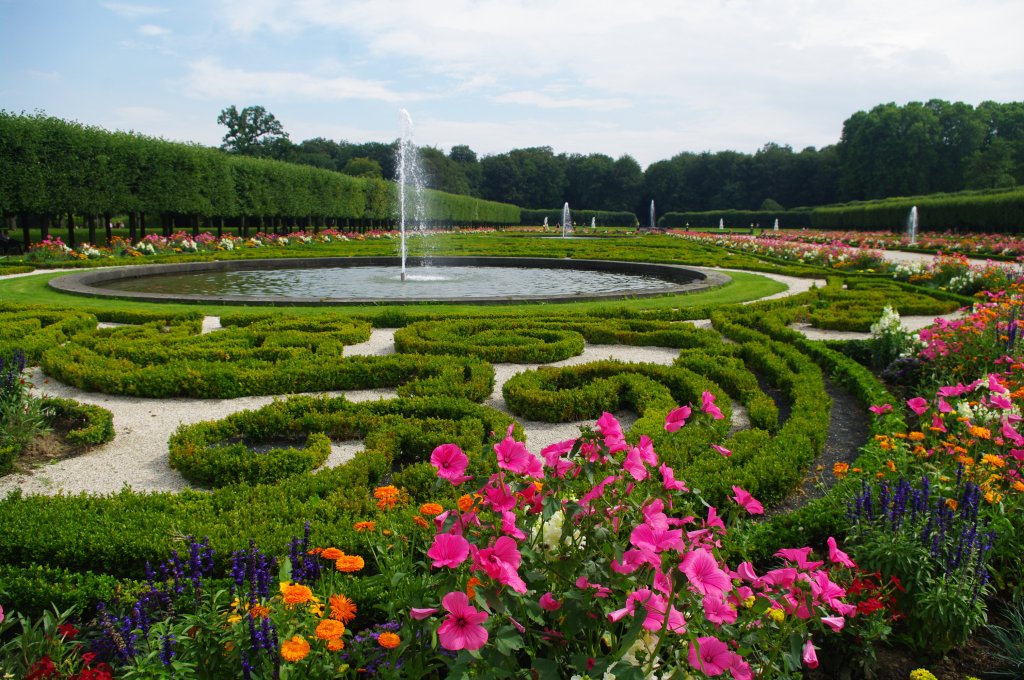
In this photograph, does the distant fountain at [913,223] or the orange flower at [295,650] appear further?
the distant fountain at [913,223]

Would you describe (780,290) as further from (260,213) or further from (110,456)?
(260,213)

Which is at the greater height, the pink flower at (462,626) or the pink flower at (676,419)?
the pink flower at (676,419)

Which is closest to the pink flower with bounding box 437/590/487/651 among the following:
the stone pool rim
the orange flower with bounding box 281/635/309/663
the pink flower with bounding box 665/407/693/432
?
the orange flower with bounding box 281/635/309/663

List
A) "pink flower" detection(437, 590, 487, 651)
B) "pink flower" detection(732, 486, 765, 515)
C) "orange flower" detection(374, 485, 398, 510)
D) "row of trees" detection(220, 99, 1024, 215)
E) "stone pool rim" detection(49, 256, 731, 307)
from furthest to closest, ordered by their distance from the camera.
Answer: "row of trees" detection(220, 99, 1024, 215) < "stone pool rim" detection(49, 256, 731, 307) < "orange flower" detection(374, 485, 398, 510) < "pink flower" detection(732, 486, 765, 515) < "pink flower" detection(437, 590, 487, 651)

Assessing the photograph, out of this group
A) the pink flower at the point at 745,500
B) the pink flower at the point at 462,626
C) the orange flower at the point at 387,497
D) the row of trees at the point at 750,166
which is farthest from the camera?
the row of trees at the point at 750,166

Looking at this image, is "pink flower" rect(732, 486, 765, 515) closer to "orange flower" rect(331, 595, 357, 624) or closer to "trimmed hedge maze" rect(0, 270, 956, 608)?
"trimmed hedge maze" rect(0, 270, 956, 608)

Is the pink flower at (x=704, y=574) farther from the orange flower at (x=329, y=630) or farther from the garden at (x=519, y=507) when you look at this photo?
the orange flower at (x=329, y=630)

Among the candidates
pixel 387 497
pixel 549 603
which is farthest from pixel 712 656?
pixel 387 497

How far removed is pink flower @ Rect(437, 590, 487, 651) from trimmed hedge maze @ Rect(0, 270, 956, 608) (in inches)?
11.1

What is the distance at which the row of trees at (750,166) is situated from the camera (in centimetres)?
6084

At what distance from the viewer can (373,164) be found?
71.2 m

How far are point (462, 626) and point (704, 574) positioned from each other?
20.7 inches


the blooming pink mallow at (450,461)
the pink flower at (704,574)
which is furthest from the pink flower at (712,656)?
the blooming pink mallow at (450,461)

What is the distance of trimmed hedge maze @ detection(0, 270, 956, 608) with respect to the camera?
2.80 metres
